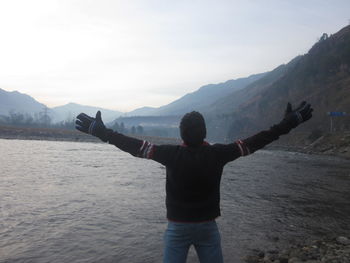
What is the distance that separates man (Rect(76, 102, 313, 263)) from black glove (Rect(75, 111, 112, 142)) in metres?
0.06

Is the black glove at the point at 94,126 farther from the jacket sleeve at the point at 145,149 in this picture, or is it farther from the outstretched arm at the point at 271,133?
the outstretched arm at the point at 271,133

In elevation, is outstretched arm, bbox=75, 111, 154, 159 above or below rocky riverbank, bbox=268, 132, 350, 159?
above

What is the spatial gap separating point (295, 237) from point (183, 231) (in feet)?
36.7

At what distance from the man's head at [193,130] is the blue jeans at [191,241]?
45.2 inches

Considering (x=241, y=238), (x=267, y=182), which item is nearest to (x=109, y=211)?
(x=241, y=238)

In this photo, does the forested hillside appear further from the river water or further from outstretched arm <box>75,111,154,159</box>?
outstretched arm <box>75,111,154,159</box>

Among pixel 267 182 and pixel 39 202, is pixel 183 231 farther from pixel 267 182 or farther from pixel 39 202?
pixel 267 182

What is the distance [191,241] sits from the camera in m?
4.33

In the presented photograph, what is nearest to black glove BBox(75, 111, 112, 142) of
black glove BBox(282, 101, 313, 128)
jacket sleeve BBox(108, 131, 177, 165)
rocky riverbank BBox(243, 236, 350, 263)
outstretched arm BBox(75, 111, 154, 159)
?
outstretched arm BBox(75, 111, 154, 159)

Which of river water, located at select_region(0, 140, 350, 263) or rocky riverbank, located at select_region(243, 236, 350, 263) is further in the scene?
river water, located at select_region(0, 140, 350, 263)

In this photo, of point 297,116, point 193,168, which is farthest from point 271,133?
point 193,168

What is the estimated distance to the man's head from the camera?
431cm

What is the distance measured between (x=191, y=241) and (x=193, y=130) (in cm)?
156

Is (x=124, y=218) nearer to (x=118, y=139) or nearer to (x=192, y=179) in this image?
(x=118, y=139)
